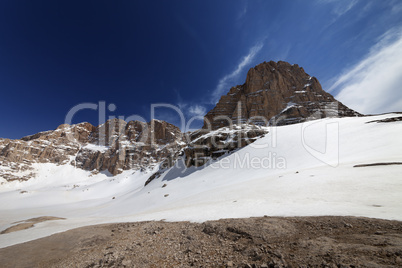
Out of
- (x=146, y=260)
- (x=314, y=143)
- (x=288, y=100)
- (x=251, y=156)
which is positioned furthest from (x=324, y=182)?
(x=288, y=100)

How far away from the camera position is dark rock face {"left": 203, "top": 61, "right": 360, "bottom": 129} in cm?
9812

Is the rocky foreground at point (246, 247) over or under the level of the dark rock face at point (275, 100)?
under

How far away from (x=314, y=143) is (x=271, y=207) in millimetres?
17551

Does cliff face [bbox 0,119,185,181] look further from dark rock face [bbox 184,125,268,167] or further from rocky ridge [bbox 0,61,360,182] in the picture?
dark rock face [bbox 184,125,268,167]

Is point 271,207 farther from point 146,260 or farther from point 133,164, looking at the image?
point 133,164

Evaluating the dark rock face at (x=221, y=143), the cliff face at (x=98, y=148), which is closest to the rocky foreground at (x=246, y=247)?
the dark rock face at (x=221, y=143)

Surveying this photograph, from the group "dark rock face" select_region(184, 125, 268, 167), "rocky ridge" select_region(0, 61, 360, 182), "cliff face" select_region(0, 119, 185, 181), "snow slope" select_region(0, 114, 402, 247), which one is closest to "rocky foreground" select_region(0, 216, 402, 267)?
"snow slope" select_region(0, 114, 402, 247)

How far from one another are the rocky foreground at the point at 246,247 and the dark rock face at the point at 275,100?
95215 millimetres

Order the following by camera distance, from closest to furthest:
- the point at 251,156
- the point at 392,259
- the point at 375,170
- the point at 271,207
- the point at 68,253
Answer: the point at 392,259
the point at 68,253
the point at 271,207
the point at 375,170
the point at 251,156

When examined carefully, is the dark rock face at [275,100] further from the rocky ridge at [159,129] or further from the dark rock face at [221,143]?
the dark rock face at [221,143]

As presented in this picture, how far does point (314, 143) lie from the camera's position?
20.6 metres

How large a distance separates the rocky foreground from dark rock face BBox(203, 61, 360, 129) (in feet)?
312

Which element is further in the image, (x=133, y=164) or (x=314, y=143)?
(x=133, y=164)

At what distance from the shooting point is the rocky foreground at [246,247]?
3.26 m
